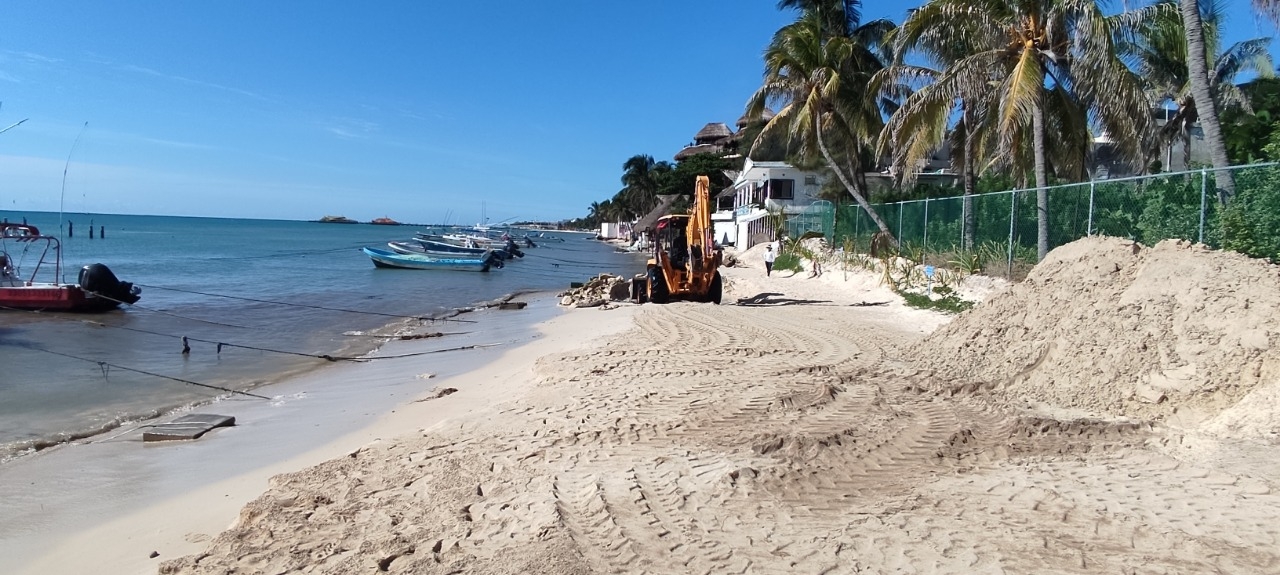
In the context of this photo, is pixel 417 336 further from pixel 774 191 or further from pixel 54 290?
pixel 774 191

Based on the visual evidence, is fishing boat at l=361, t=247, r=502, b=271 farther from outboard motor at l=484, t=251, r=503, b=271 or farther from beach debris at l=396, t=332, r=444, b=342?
beach debris at l=396, t=332, r=444, b=342

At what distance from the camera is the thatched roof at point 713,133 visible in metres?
82.6

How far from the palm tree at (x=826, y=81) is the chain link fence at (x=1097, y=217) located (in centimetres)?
449

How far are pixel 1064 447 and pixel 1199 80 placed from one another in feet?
30.2

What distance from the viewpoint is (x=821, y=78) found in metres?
25.2

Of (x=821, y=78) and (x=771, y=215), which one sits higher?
(x=821, y=78)

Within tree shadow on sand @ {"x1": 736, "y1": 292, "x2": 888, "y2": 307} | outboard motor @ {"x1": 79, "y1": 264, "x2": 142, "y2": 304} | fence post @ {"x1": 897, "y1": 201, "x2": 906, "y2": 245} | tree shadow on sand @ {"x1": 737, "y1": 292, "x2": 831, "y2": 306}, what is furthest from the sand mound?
outboard motor @ {"x1": 79, "y1": 264, "x2": 142, "y2": 304}

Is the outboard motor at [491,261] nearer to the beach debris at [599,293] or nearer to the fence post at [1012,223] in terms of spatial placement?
the beach debris at [599,293]

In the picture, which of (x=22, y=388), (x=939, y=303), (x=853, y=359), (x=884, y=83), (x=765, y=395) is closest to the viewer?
(x=765, y=395)

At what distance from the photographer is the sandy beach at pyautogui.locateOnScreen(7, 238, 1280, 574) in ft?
13.9

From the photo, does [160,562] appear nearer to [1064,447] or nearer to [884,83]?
[1064,447]

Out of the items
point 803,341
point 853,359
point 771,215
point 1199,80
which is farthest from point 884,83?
point 771,215

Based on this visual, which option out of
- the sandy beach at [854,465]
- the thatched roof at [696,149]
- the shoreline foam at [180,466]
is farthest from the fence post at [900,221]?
the thatched roof at [696,149]

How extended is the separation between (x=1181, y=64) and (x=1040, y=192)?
1107 cm
